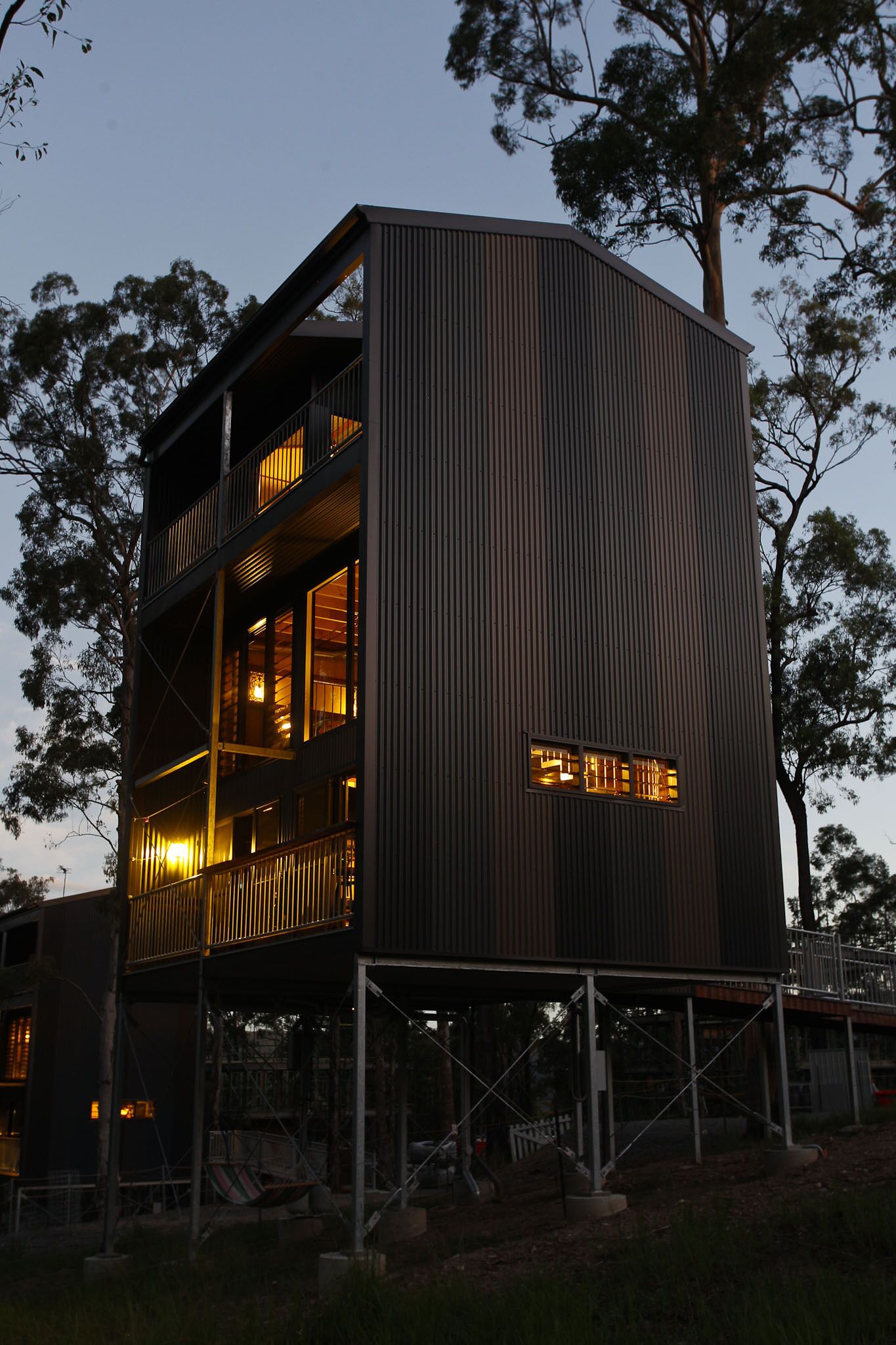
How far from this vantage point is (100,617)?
30.3 metres

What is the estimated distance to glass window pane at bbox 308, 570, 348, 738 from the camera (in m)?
17.7

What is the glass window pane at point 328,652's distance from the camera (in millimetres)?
17703

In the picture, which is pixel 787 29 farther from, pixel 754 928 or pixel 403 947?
pixel 403 947

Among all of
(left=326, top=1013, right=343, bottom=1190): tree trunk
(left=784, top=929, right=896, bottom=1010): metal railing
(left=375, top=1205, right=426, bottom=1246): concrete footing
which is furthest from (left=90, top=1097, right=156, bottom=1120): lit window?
(left=784, top=929, right=896, bottom=1010): metal railing

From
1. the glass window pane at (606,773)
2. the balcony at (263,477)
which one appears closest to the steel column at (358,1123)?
the glass window pane at (606,773)

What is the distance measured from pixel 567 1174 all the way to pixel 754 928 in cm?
512

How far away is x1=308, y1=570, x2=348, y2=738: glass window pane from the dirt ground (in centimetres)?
663

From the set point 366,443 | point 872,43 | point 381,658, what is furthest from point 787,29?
point 381,658

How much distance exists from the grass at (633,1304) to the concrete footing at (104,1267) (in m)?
3.56

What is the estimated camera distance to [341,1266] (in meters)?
12.1

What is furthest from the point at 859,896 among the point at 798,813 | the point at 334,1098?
the point at 334,1098

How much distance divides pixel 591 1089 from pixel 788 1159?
2587 millimetres

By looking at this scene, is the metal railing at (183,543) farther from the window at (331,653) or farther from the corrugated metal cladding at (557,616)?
the corrugated metal cladding at (557,616)

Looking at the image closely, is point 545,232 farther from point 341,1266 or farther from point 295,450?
point 341,1266
